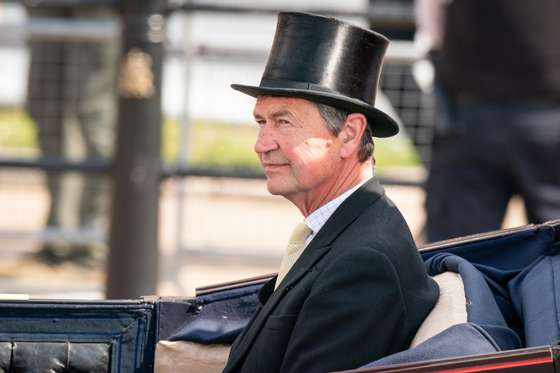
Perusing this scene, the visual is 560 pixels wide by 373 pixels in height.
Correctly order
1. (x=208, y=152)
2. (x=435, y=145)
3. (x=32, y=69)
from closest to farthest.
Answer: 1. (x=435, y=145)
2. (x=32, y=69)
3. (x=208, y=152)

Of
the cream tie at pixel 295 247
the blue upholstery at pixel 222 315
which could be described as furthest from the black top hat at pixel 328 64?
the blue upholstery at pixel 222 315

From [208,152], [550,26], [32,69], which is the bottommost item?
[208,152]

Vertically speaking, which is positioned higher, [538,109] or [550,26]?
[550,26]

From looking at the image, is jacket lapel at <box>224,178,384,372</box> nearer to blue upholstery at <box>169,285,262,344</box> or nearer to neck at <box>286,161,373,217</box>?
neck at <box>286,161,373,217</box>

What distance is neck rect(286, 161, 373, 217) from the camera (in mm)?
3045

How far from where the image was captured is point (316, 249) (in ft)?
9.71

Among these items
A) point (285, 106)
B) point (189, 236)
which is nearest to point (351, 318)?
point (285, 106)

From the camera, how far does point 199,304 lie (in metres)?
3.35

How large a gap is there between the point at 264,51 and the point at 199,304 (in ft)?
11.4

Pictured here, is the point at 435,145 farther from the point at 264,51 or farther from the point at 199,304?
the point at 199,304

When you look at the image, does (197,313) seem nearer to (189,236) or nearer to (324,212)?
(324,212)

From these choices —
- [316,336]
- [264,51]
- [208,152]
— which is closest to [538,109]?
[264,51]

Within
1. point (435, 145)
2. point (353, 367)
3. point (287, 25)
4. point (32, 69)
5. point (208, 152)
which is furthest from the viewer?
point (208, 152)

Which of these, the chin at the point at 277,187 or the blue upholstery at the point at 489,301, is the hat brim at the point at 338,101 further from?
the blue upholstery at the point at 489,301
